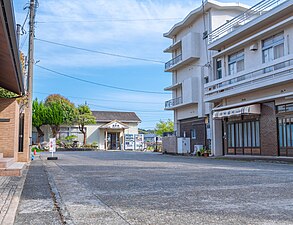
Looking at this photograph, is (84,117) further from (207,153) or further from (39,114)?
(207,153)

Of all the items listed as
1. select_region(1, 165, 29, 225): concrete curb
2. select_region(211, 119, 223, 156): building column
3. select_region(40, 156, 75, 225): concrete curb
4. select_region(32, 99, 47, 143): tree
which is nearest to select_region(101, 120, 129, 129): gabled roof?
select_region(32, 99, 47, 143): tree

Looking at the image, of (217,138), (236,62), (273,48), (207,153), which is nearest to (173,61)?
(217,138)

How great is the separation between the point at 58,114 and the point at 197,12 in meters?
28.4

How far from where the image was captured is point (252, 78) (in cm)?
2317

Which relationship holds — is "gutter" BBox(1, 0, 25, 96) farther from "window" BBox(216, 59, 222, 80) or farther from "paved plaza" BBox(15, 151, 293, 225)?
"window" BBox(216, 59, 222, 80)

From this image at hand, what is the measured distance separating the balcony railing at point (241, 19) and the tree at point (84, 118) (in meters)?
29.2

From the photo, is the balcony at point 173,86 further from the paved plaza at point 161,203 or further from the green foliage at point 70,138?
the paved plaza at point 161,203

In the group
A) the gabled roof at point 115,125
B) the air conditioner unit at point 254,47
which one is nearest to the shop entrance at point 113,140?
the gabled roof at point 115,125

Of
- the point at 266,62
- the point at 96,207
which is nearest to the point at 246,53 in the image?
the point at 266,62

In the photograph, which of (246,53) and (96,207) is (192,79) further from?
(96,207)

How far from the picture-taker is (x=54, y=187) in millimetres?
8906

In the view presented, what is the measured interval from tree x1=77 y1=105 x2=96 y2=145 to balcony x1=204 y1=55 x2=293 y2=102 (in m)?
28.9

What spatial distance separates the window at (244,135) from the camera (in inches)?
969

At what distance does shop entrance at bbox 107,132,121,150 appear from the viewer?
5862 centimetres
